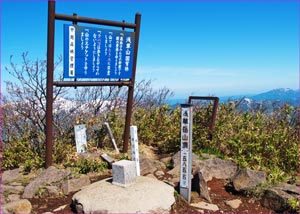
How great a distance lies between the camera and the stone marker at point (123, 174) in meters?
5.04

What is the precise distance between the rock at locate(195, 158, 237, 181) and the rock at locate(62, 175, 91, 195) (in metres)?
2.22

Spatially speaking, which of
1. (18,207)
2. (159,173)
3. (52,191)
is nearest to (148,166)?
(159,173)

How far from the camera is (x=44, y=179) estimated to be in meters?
5.61

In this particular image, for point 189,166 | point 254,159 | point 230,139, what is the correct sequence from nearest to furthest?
1. point 189,166
2. point 254,159
3. point 230,139

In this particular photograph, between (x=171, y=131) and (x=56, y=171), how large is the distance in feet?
12.4

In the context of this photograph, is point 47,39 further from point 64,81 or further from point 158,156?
point 158,156

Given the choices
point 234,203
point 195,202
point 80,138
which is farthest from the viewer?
point 80,138

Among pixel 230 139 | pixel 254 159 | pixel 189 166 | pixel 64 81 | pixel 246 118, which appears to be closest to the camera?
pixel 189 166

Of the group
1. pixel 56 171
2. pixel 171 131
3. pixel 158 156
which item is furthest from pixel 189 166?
pixel 171 131

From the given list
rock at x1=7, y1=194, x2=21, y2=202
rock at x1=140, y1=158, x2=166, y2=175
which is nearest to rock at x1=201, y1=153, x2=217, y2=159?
rock at x1=140, y1=158, x2=166, y2=175

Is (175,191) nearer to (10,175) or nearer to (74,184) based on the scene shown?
(74,184)

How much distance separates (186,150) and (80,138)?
336cm

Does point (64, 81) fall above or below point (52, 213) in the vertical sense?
above

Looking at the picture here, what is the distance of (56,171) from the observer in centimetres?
586
